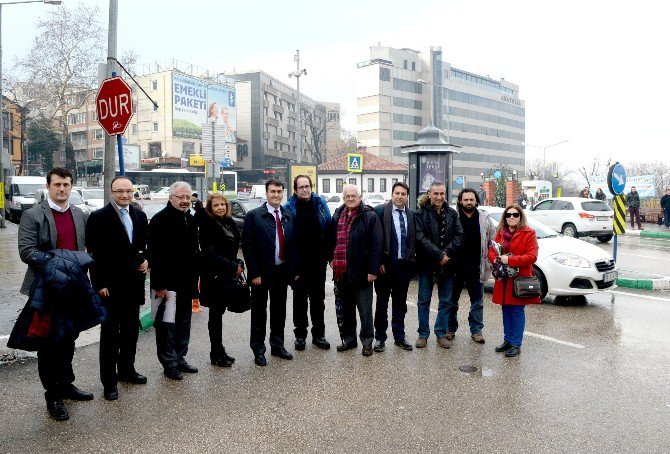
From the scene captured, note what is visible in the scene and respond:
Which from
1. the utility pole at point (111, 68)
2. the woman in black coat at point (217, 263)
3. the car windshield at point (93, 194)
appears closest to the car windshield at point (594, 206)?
the utility pole at point (111, 68)

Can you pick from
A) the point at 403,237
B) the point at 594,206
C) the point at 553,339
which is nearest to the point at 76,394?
the point at 403,237

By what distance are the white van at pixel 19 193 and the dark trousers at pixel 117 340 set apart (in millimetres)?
26867

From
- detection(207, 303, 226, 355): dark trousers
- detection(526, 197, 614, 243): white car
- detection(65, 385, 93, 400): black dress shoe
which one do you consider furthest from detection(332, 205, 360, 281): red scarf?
detection(526, 197, 614, 243): white car

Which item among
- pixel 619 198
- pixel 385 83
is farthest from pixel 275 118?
pixel 619 198

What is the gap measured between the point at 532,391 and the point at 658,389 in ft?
3.74

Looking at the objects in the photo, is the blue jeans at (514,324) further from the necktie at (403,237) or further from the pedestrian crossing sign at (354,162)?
the pedestrian crossing sign at (354,162)

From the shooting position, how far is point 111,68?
9078 mm

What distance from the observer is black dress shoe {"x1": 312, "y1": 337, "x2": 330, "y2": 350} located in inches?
266

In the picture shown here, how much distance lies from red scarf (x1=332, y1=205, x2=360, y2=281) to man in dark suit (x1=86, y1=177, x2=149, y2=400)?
213 cm

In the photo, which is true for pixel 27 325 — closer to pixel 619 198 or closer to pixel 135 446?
pixel 135 446

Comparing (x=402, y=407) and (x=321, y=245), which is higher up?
(x=321, y=245)

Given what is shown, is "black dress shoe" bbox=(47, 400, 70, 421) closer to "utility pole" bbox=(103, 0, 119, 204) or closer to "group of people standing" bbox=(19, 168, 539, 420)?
"group of people standing" bbox=(19, 168, 539, 420)

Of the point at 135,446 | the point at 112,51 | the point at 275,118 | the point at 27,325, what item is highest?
the point at 275,118

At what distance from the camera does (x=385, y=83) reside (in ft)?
358
